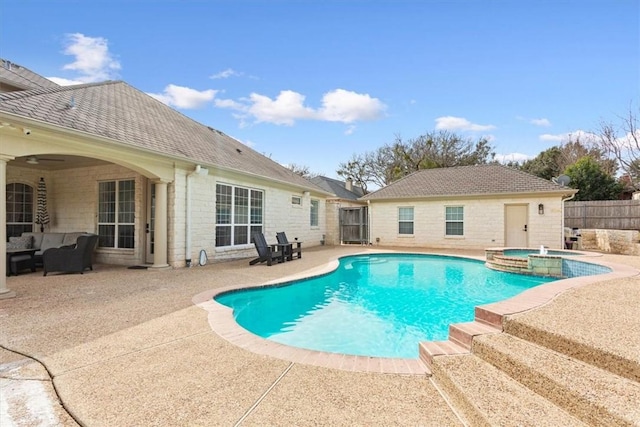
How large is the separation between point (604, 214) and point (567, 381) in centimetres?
2062

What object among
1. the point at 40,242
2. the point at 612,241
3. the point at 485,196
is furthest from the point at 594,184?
the point at 40,242

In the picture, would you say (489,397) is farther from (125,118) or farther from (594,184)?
(594,184)

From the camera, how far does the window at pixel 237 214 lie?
10.7m

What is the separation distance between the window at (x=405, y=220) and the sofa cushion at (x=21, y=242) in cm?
1512

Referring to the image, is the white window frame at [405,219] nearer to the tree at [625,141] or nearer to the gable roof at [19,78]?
the tree at [625,141]

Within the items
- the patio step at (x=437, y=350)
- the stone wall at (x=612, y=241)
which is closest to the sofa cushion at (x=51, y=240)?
the patio step at (x=437, y=350)

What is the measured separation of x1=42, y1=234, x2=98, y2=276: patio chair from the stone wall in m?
18.4

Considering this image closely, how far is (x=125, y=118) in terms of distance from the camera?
9039mm

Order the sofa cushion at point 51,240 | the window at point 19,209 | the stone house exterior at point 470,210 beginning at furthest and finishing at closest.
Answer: the stone house exterior at point 470,210 < the window at point 19,209 < the sofa cushion at point 51,240

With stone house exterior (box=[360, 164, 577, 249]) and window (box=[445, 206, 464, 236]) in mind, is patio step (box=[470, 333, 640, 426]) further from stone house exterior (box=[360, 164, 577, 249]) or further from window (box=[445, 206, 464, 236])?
window (box=[445, 206, 464, 236])

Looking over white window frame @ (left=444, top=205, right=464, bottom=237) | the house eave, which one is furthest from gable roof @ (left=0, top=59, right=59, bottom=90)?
white window frame @ (left=444, top=205, right=464, bottom=237)

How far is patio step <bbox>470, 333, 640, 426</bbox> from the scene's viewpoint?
2.04 meters

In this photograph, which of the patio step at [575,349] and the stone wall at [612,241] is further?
the stone wall at [612,241]

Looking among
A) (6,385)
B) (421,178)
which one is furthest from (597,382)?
(421,178)
